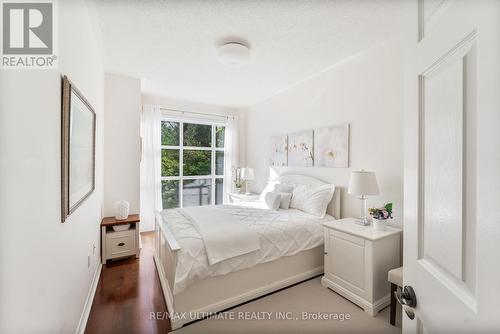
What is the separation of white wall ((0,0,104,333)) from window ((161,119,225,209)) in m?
3.15

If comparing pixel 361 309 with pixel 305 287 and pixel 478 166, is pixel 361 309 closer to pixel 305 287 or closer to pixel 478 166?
pixel 305 287

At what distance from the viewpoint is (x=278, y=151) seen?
415 cm

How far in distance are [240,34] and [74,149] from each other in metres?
1.78

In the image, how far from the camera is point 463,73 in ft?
1.79

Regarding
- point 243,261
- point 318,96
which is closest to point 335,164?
point 318,96

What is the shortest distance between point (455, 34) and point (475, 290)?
62 centimetres

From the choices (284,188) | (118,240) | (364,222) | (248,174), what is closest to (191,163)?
(248,174)

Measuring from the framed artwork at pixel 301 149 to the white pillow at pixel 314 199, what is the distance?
50cm

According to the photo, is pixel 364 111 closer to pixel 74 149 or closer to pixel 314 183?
pixel 314 183

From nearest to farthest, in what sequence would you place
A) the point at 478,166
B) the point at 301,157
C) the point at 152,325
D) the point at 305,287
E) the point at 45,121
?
the point at 478,166 → the point at 45,121 → the point at 152,325 → the point at 305,287 → the point at 301,157

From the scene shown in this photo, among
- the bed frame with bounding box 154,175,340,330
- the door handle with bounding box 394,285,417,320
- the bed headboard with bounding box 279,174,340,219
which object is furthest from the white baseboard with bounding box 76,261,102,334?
the bed headboard with bounding box 279,174,340,219

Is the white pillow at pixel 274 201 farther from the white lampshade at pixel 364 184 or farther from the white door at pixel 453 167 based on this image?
the white door at pixel 453 167

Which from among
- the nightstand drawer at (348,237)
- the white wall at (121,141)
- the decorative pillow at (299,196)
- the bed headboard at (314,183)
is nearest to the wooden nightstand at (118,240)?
the white wall at (121,141)

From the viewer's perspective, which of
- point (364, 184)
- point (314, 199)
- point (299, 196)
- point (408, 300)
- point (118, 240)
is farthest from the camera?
point (299, 196)
